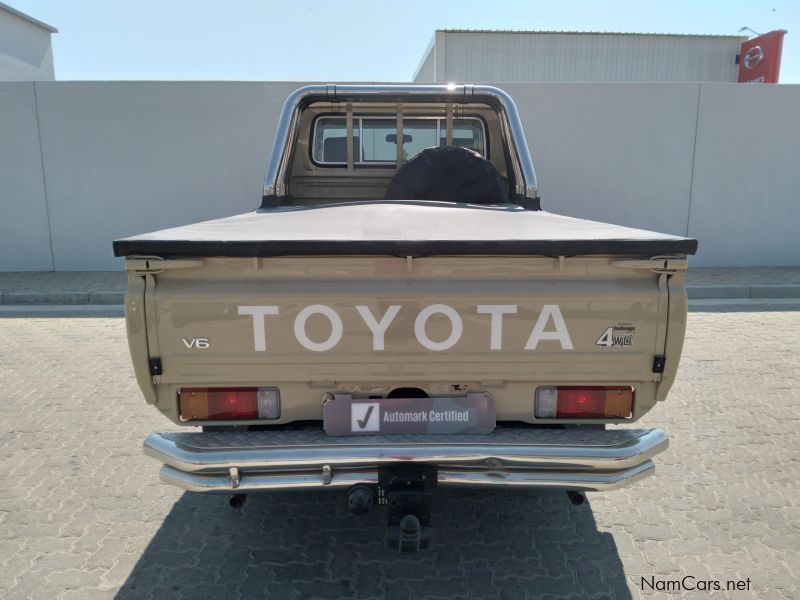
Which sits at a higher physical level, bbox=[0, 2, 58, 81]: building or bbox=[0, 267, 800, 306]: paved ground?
bbox=[0, 2, 58, 81]: building

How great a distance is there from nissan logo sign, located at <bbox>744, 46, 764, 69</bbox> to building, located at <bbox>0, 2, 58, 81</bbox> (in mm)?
23953

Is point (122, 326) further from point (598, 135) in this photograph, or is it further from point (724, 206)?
point (724, 206)

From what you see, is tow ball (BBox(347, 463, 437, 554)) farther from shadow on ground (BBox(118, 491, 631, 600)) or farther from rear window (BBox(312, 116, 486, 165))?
rear window (BBox(312, 116, 486, 165))

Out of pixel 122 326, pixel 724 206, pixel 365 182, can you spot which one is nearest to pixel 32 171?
pixel 122 326

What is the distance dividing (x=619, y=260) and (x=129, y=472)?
322 cm

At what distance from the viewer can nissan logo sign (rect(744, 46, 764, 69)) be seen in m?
17.4

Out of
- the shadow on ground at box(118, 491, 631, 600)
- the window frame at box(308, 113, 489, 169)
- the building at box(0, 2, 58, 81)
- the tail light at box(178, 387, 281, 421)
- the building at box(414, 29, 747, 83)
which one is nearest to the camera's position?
the tail light at box(178, 387, 281, 421)

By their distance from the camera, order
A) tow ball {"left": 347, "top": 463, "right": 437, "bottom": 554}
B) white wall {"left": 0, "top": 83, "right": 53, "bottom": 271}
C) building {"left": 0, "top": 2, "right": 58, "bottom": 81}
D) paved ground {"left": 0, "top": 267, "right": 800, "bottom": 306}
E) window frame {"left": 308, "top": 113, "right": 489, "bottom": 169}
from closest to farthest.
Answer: tow ball {"left": 347, "top": 463, "right": 437, "bottom": 554}, window frame {"left": 308, "top": 113, "right": 489, "bottom": 169}, paved ground {"left": 0, "top": 267, "right": 800, "bottom": 306}, white wall {"left": 0, "top": 83, "right": 53, "bottom": 271}, building {"left": 0, "top": 2, "right": 58, "bottom": 81}

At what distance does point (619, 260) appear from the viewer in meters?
2.21

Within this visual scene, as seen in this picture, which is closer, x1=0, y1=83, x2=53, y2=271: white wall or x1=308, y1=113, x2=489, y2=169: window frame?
x1=308, y1=113, x2=489, y2=169: window frame

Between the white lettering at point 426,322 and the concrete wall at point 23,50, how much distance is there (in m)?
20.1

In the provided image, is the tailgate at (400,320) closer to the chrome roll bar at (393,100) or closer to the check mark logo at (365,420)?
the check mark logo at (365,420)

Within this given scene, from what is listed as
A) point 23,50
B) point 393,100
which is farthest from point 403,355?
point 23,50

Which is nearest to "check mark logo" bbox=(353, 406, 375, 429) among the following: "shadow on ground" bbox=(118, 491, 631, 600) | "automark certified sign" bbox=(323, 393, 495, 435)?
"automark certified sign" bbox=(323, 393, 495, 435)
